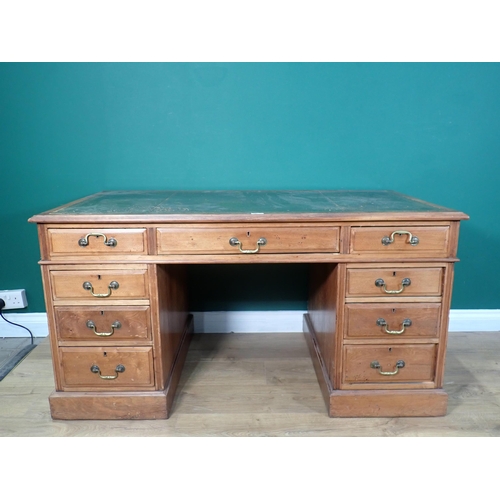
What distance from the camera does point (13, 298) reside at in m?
2.29

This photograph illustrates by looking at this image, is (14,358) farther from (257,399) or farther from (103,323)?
(257,399)

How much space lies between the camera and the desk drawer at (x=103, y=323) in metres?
1.58

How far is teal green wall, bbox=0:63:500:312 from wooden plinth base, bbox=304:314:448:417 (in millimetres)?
1022

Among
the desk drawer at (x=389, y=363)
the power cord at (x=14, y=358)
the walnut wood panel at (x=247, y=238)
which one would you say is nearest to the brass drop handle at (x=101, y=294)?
the walnut wood panel at (x=247, y=238)

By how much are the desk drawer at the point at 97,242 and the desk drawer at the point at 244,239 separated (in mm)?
81

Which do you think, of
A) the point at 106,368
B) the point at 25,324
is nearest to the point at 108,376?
the point at 106,368

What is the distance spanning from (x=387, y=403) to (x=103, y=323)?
1107 mm

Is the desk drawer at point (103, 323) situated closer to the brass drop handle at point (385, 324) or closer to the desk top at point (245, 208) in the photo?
the desk top at point (245, 208)

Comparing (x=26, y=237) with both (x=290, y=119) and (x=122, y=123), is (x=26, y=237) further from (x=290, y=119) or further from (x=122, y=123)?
(x=290, y=119)

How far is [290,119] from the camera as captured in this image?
6.99 ft

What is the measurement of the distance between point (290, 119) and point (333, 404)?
132cm

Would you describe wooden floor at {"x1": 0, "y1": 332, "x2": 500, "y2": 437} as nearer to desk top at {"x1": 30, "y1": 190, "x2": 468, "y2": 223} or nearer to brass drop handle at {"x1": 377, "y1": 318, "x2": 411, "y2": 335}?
brass drop handle at {"x1": 377, "y1": 318, "x2": 411, "y2": 335}

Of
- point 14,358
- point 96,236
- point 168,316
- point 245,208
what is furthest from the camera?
point 14,358
